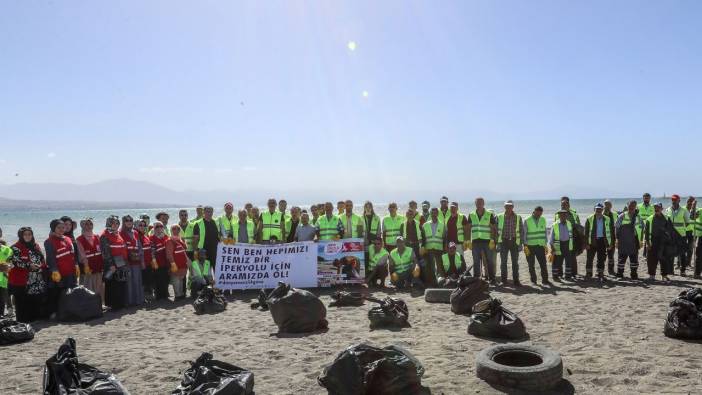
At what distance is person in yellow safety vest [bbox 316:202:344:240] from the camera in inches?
468

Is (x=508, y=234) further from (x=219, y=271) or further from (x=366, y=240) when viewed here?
(x=219, y=271)

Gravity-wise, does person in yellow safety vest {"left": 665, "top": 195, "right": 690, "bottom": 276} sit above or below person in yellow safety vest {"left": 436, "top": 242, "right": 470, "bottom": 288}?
above

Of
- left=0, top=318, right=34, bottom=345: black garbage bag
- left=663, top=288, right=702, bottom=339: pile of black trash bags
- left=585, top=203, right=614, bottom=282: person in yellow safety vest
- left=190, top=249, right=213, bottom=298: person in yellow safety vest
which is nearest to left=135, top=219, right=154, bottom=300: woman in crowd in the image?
left=190, top=249, right=213, bottom=298: person in yellow safety vest

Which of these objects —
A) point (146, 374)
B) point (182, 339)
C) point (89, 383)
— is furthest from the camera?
point (182, 339)

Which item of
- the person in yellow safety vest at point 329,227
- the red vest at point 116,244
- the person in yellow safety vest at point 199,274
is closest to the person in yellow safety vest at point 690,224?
the person in yellow safety vest at point 329,227

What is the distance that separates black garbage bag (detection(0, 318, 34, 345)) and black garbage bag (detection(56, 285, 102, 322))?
106 cm

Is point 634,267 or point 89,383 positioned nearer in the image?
point 89,383

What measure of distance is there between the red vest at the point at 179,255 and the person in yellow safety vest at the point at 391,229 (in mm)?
4940

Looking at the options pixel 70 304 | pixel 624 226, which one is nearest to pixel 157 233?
pixel 70 304

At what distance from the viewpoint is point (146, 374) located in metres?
5.56

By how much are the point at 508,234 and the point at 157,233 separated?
8329 mm

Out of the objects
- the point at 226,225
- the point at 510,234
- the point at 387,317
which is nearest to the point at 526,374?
the point at 387,317

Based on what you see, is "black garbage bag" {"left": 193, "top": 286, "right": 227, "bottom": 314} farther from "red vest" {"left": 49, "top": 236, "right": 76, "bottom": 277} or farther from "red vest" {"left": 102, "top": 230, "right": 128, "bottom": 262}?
"red vest" {"left": 49, "top": 236, "right": 76, "bottom": 277}

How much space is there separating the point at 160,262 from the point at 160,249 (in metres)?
0.30
